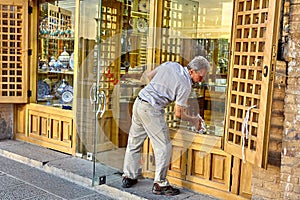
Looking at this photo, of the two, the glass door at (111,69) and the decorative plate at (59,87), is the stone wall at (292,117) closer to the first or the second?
the glass door at (111,69)

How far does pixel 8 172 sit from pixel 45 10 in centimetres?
238

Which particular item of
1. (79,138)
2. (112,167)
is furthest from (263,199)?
(79,138)

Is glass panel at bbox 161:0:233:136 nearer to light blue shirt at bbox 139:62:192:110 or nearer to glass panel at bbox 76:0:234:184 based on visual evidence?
glass panel at bbox 76:0:234:184

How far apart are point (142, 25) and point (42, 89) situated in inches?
74.9

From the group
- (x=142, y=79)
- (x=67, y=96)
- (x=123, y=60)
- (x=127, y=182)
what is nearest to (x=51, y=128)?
(x=67, y=96)

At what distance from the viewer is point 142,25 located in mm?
4676

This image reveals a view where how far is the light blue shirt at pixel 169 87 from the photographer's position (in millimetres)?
3461

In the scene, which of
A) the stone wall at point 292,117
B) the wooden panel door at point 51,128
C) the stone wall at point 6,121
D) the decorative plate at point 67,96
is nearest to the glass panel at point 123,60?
the wooden panel door at point 51,128

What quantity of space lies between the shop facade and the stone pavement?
0.16m

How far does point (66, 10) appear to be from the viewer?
200 inches

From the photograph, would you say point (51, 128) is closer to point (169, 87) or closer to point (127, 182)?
point (127, 182)

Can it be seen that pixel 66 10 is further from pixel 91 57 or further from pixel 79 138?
pixel 79 138

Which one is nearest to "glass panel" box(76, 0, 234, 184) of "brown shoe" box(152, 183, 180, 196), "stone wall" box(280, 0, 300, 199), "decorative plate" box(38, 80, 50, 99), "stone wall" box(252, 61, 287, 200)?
"brown shoe" box(152, 183, 180, 196)

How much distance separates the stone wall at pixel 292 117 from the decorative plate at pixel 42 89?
3.71m
